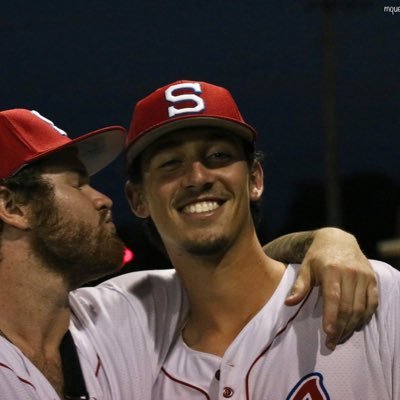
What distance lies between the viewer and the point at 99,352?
98.6 inches

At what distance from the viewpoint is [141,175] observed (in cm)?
268

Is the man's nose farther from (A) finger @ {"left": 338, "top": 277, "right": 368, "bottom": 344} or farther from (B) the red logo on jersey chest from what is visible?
(B) the red logo on jersey chest

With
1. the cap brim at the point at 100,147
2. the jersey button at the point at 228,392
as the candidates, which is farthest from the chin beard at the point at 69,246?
the jersey button at the point at 228,392

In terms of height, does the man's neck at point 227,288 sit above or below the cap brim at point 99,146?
below

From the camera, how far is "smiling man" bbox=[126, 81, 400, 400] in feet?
7.43

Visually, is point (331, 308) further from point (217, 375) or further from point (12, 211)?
point (12, 211)

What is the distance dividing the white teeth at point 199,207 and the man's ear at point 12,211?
0.60 m

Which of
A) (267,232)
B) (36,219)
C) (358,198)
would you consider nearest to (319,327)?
(36,219)

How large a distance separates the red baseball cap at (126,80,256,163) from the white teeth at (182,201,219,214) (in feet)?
0.85

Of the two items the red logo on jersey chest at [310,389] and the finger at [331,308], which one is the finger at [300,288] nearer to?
the finger at [331,308]

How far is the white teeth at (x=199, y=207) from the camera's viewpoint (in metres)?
2.48

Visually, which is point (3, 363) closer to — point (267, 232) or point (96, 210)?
point (96, 210)

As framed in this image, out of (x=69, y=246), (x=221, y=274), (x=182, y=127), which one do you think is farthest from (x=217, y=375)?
(x=182, y=127)

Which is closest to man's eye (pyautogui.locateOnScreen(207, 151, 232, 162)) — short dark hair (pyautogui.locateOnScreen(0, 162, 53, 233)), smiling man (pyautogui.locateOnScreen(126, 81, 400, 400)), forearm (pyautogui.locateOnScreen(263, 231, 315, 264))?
smiling man (pyautogui.locateOnScreen(126, 81, 400, 400))
